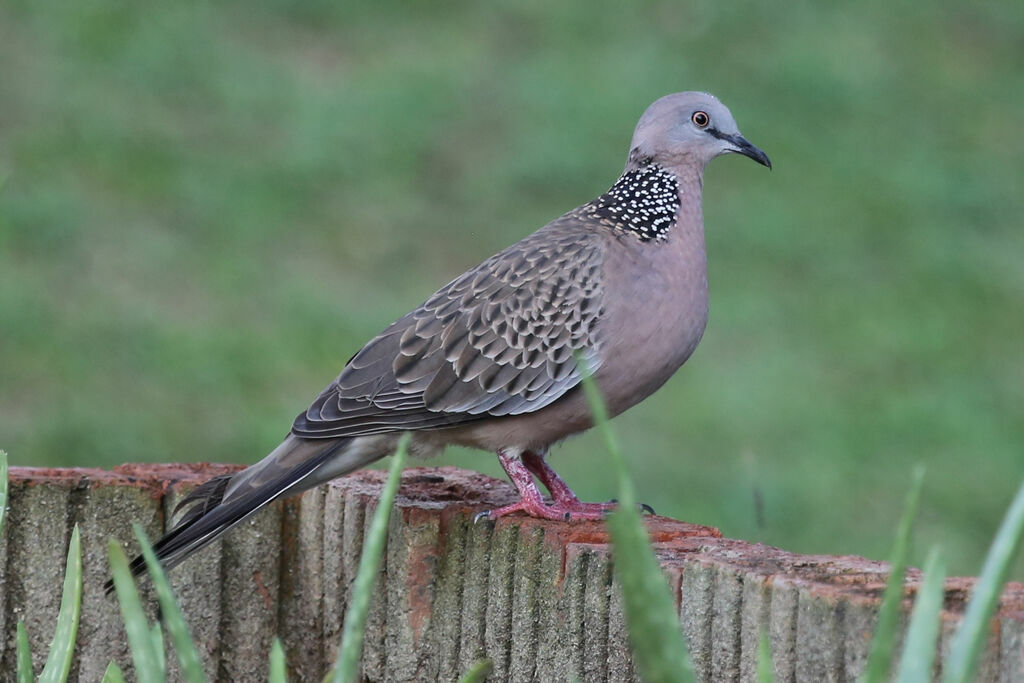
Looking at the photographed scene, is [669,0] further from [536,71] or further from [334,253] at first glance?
[334,253]

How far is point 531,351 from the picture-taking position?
173 inches

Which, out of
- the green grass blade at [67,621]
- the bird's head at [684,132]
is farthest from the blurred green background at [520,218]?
the green grass blade at [67,621]

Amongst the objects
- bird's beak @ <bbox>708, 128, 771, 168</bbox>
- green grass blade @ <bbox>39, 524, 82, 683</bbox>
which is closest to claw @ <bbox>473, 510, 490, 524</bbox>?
A: green grass blade @ <bbox>39, 524, 82, 683</bbox>

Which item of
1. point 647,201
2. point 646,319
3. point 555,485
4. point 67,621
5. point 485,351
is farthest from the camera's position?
point 647,201

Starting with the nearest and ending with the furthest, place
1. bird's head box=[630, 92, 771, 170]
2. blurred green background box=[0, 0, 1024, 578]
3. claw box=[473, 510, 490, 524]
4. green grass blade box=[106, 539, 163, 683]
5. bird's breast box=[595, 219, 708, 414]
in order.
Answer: green grass blade box=[106, 539, 163, 683]
claw box=[473, 510, 490, 524]
bird's breast box=[595, 219, 708, 414]
bird's head box=[630, 92, 771, 170]
blurred green background box=[0, 0, 1024, 578]

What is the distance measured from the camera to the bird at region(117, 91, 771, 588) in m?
4.29

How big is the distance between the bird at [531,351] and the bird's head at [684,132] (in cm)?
19

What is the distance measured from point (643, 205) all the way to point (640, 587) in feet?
8.92

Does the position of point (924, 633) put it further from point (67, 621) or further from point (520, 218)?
point (520, 218)

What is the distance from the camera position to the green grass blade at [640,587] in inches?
76.8

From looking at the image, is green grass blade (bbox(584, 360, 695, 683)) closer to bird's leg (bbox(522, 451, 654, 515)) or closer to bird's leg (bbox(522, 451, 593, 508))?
bird's leg (bbox(522, 451, 654, 515))

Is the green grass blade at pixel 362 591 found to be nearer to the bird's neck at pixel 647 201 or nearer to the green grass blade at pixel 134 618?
the green grass blade at pixel 134 618

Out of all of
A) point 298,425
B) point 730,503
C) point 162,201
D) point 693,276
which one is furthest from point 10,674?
point 162,201

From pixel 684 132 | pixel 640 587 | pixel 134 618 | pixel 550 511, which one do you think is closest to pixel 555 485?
pixel 550 511
